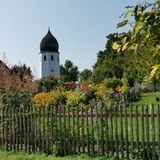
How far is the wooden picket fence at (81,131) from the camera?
946cm

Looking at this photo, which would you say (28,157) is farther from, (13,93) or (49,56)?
(49,56)

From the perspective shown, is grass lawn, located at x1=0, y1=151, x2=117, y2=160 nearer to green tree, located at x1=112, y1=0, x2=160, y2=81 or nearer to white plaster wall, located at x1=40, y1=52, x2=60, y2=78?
green tree, located at x1=112, y1=0, x2=160, y2=81

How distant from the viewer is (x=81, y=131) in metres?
10.9

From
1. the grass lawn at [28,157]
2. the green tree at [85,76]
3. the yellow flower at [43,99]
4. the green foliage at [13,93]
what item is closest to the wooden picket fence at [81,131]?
the grass lawn at [28,157]

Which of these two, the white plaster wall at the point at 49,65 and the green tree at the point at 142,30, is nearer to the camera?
the green tree at the point at 142,30

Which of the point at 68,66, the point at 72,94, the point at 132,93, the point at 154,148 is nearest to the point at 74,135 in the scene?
the point at 154,148

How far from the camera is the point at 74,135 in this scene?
35.8 feet

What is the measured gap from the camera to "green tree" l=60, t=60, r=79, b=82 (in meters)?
102

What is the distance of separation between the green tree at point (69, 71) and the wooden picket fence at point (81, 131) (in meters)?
86.6

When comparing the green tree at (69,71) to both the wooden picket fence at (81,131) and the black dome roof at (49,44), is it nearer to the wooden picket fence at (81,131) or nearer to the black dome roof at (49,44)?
the black dome roof at (49,44)

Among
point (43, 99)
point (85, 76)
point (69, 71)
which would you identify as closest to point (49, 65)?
point (69, 71)

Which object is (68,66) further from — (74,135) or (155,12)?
(155,12)

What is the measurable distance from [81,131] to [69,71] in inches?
3701

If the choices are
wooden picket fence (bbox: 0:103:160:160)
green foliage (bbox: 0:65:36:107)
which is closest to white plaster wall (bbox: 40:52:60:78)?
green foliage (bbox: 0:65:36:107)
